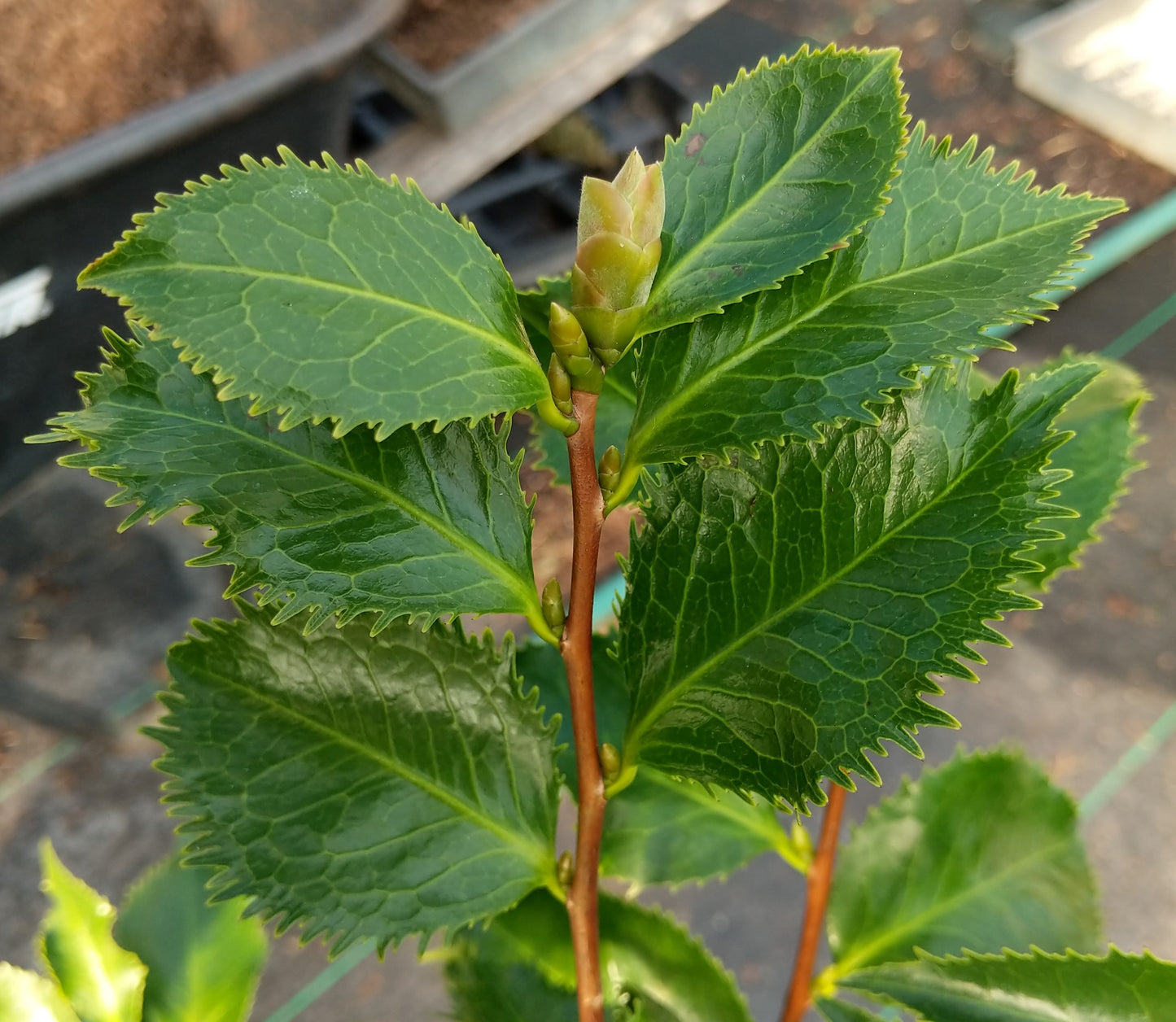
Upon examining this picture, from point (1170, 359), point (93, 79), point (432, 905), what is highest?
point (93, 79)

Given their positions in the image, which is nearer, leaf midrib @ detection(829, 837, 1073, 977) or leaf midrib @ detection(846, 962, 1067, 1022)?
leaf midrib @ detection(846, 962, 1067, 1022)

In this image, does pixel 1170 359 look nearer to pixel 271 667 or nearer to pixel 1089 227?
pixel 1089 227

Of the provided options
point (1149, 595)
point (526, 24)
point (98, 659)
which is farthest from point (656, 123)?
point (98, 659)

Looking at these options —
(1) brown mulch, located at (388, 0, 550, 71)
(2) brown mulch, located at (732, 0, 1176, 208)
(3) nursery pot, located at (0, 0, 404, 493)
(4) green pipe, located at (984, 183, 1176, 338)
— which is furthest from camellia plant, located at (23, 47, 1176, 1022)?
(2) brown mulch, located at (732, 0, 1176, 208)

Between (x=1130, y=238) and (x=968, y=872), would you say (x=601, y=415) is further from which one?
(x=1130, y=238)

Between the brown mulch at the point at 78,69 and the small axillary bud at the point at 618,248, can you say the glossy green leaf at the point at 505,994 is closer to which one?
the small axillary bud at the point at 618,248

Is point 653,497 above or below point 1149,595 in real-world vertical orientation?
above

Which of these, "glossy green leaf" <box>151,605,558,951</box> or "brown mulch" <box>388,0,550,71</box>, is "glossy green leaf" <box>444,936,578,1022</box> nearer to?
"glossy green leaf" <box>151,605,558,951</box>

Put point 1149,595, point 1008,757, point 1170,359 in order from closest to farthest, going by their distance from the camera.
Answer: point 1008,757 → point 1149,595 → point 1170,359
